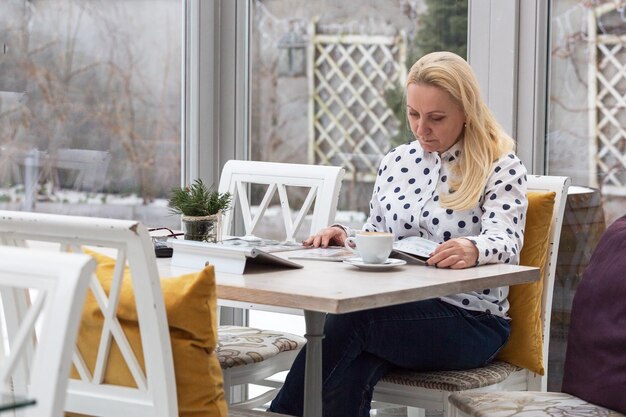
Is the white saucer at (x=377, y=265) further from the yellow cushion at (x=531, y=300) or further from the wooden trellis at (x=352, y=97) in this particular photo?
the wooden trellis at (x=352, y=97)

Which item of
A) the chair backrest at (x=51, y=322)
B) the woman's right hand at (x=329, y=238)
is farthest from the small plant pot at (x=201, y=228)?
the chair backrest at (x=51, y=322)

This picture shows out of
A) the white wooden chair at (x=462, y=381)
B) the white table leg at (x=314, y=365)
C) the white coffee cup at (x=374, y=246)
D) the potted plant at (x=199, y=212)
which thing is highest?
the potted plant at (x=199, y=212)

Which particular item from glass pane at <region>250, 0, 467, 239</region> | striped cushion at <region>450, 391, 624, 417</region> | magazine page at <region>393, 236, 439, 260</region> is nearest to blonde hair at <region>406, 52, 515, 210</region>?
magazine page at <region>393, 236, 439, 260</region>

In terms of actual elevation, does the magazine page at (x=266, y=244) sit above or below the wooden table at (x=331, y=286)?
above

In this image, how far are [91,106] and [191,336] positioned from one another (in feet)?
6.85

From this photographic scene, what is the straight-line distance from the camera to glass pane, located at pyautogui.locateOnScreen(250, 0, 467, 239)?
11.4ft

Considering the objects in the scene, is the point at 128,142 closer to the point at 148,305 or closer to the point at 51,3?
the point at 51,3

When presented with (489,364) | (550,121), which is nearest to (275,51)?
(550,121)

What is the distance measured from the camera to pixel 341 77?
12.1 ft

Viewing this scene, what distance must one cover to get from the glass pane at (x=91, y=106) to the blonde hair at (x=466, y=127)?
55.1 inches

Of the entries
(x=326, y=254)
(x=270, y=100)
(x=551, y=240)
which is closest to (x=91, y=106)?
(x=270, y=100)

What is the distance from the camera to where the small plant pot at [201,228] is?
2.44 m

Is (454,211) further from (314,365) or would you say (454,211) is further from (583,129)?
(583,129)

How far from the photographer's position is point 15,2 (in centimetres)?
339
